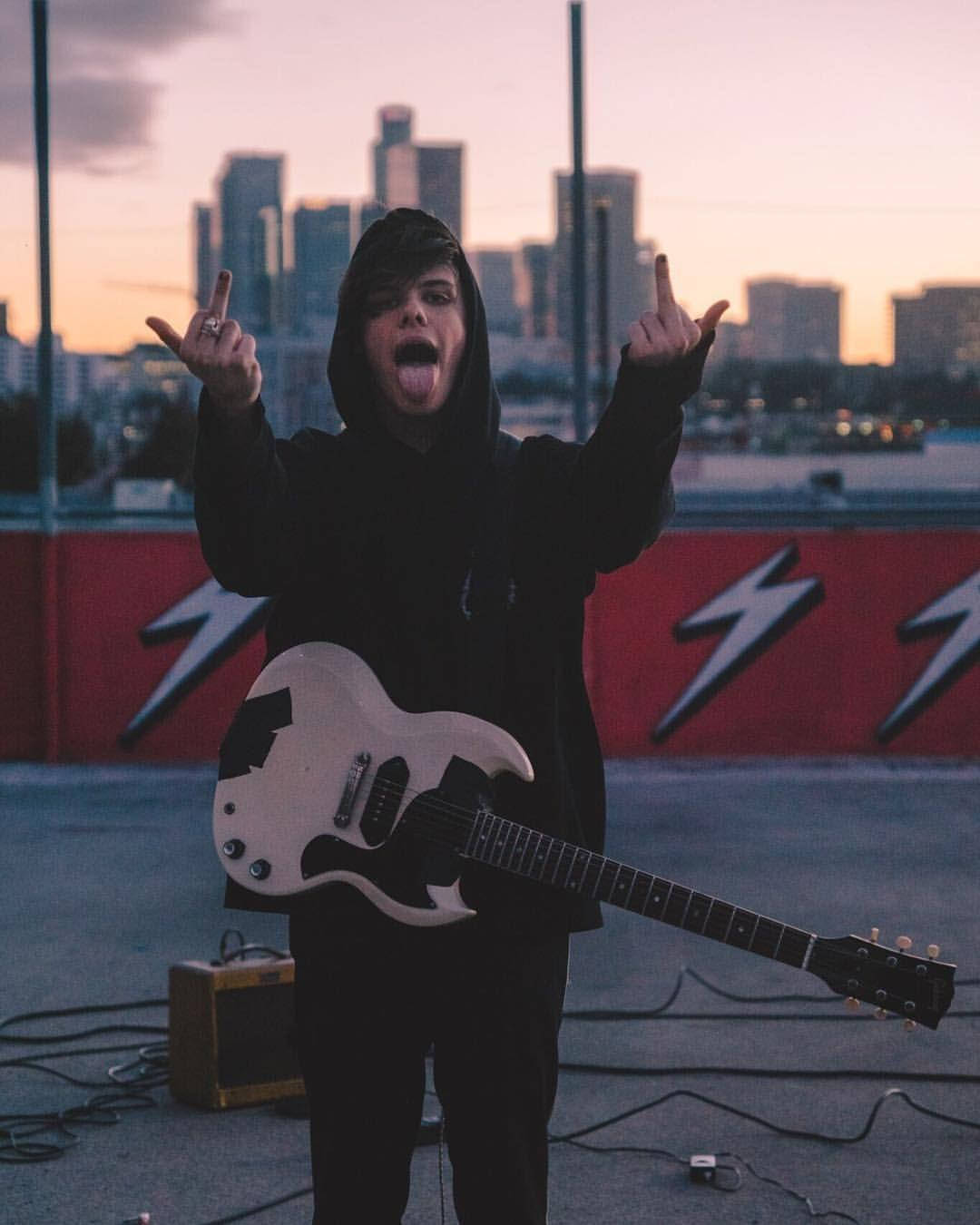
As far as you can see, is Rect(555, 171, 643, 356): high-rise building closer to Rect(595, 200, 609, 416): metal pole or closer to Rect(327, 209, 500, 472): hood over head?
Rect(595, 200, 609, 416): metal pole

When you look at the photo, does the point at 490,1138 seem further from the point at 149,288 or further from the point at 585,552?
the point at 149,288

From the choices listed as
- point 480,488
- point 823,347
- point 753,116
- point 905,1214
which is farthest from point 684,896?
point 823,347

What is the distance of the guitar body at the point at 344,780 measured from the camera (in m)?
2.80

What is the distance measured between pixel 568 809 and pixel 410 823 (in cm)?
27

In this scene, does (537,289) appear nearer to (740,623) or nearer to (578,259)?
(578,259)

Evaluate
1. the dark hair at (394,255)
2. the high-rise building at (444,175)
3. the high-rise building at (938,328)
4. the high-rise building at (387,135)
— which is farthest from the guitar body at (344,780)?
the high-rise building at (938,328)

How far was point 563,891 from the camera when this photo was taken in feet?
9.30

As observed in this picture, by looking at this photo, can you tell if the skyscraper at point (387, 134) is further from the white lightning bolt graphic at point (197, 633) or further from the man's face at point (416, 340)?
the man's face at point (416, 340)

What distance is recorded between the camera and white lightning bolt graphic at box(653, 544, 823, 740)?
1077cm

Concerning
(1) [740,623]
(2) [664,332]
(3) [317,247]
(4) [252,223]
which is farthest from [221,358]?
(4) [252,223]

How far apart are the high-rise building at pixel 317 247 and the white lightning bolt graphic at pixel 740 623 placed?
2.96 m

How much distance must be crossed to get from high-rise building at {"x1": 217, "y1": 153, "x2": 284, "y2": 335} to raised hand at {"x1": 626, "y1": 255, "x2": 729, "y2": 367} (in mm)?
8935

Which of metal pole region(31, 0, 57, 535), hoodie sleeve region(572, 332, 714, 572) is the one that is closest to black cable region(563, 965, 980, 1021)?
hoodie sleeve region(572, 332, 714, 572)

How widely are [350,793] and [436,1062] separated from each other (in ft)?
1.45
